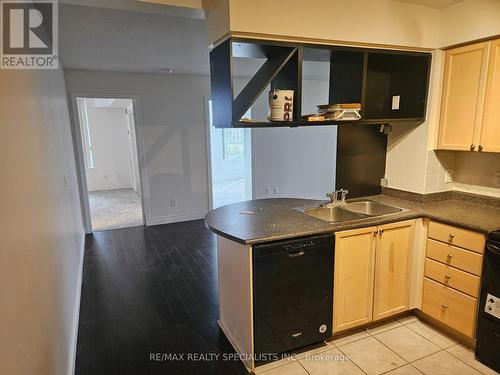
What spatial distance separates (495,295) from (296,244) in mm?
1296

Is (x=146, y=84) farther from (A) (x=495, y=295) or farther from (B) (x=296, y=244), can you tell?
(A) (x=495, y=295)

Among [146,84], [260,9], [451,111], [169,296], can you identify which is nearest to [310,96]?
[146,84]

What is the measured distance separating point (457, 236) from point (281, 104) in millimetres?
1556

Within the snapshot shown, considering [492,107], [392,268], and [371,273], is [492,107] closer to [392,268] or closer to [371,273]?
[392,268]

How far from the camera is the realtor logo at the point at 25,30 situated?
4.83ft

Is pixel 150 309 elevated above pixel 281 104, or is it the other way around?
pixel 281 104

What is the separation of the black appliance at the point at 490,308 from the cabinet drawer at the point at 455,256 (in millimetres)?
65

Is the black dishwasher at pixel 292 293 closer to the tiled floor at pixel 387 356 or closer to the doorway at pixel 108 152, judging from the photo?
the tiled floor at pixel 387 356

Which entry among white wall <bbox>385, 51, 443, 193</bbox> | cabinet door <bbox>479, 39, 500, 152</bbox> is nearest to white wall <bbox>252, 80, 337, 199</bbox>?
white wall <bbox>385, 51, 443, 193</bbox>

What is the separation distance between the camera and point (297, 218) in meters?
2.35

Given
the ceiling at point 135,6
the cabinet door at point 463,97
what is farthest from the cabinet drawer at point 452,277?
the ceiling at point 135,6

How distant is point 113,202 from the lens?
23.4 ft

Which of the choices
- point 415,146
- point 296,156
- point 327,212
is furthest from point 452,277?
point 296,156

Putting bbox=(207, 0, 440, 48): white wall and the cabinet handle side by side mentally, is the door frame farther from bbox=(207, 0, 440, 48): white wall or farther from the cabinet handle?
the cabinet handle
